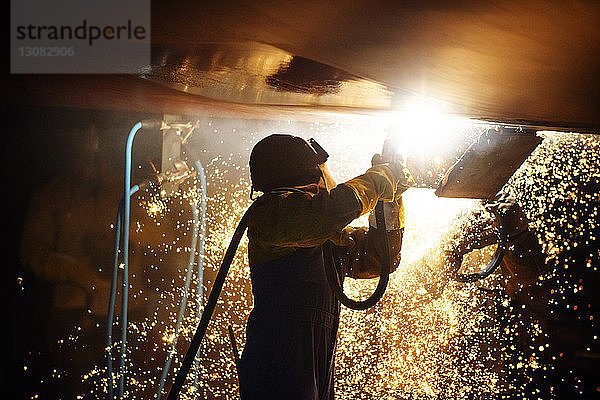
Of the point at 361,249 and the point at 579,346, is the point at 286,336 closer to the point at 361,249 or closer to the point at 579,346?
the point at 361,249

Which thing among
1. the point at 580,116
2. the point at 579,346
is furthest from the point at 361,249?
the point at 579,346

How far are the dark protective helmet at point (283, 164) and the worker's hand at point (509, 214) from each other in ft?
2.47

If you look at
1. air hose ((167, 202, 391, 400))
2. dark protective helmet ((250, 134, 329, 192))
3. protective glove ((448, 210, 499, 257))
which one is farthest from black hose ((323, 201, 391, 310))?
protective glove ((448, 210, 499, 257))

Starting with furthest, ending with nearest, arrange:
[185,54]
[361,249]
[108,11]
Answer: [361,249]
[185,54]
[108,11]

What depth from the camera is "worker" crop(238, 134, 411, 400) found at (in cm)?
148

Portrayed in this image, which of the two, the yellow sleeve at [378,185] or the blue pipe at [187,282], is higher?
the yellow sleeve at [378,185]

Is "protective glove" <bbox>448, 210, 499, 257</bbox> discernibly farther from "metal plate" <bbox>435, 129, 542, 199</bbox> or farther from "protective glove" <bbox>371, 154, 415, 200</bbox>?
"protective glove" <bbox>371, 154, 415, 200</bbox>

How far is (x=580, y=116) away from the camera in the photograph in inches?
62.8

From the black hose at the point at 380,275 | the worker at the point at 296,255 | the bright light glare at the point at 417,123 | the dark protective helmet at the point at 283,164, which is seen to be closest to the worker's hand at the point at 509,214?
the bright light glare at the point at 417,123

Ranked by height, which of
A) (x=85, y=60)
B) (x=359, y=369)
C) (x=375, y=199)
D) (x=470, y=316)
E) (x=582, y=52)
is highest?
(x=85, y=60)

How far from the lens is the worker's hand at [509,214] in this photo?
1972 mm

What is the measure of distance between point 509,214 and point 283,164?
0.92 metres

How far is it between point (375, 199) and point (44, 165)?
61.8 inches

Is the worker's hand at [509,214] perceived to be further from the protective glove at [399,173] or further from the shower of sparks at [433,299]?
the shower of sparks at [433,299]
